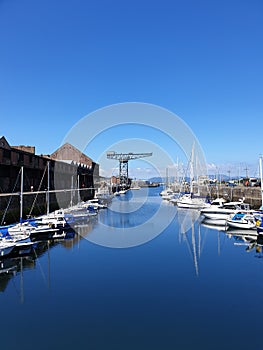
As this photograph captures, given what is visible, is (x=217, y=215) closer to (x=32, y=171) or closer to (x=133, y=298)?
(x=133, y=298)

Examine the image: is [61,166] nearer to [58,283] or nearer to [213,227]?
[213,227]

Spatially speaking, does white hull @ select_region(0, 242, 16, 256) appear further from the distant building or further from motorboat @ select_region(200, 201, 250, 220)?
motorboat @ select_region(200, 201, 250, 220)

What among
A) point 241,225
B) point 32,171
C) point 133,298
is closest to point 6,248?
point 133,298

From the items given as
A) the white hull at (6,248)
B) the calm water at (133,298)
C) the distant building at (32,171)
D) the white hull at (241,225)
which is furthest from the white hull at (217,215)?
the white hull at (6,248)

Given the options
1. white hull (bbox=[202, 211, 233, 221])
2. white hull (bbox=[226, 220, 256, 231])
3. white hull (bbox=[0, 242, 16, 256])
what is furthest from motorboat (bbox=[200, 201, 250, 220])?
white hull (bbox=[0, 242, 16, 256])

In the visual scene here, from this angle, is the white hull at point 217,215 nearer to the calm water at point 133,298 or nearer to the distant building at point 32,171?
the calm water at point 133,298

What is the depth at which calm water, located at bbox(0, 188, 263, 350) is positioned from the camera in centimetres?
715

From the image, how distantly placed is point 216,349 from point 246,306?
114 inches

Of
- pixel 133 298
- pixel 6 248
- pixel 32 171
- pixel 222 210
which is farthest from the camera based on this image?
pixel 32 171

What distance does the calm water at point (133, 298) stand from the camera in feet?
23.5

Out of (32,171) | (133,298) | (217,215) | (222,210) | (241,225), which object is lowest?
(133,298)

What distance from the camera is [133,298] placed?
31.3 feet

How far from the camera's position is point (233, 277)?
11.7 meters

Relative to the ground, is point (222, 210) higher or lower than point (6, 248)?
higher
